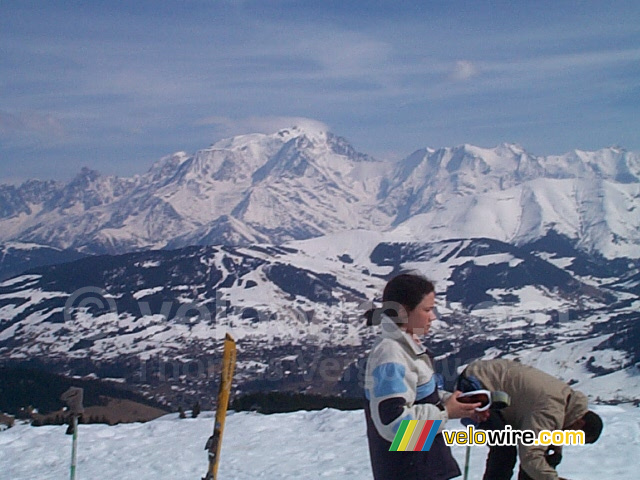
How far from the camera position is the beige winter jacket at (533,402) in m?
7.10

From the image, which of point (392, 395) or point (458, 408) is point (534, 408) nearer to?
point (458, 408)

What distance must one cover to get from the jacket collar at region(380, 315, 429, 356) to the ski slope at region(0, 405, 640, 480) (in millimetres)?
6938

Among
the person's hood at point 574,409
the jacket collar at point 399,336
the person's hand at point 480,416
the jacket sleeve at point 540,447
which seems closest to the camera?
the jacket collar at point 399,336

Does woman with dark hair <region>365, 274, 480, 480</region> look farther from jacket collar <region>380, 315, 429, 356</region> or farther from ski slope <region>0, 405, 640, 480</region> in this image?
ski slope <region>0, 405, 640, 480</region>

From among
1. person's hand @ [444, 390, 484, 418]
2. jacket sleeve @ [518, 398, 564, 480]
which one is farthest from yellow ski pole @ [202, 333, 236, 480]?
jacket sleeve @ [518, 398, 564, 480]

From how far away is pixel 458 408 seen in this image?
6242 millimetres

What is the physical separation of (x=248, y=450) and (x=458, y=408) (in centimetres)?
1158

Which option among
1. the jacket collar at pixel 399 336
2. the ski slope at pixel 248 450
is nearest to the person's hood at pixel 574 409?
the jacket collar at pixel 399 336

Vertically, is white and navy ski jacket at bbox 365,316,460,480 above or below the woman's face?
below

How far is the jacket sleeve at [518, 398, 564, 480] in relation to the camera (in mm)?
7055

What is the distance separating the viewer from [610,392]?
133 m

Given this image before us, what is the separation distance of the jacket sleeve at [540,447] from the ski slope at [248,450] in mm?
5027

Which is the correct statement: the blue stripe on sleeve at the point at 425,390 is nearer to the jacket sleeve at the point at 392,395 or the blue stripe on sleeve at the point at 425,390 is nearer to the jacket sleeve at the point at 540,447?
the jacket sleeve at the point at 392,395

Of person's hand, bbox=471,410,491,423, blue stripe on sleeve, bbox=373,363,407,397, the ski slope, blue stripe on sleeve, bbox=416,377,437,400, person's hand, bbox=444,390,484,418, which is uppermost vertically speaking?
blue stripe on sleeve, bbox=373,363,407,397
